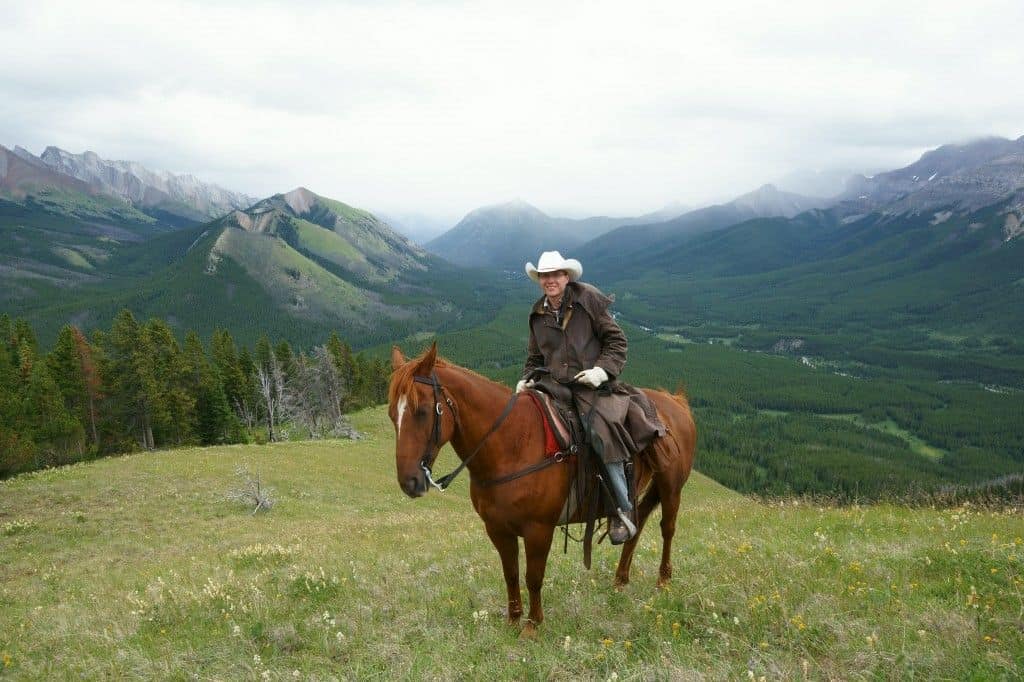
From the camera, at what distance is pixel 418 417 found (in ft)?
17.9

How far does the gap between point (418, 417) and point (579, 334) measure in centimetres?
239

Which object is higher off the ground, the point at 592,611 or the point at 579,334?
the point at 579,334

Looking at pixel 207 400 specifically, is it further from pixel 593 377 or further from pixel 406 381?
pixel 593 377

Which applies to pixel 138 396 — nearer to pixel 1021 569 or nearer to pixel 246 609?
pixel 246 609

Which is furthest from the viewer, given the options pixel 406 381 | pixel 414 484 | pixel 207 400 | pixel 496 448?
pixel 207 400

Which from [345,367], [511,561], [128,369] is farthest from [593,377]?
[345,367]

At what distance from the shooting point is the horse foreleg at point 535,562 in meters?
6.11

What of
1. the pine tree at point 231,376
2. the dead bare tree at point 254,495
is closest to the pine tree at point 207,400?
A: the pine tree at point 231,376

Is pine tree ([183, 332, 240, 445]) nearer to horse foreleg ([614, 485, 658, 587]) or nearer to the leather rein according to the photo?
horse foreleg ([614, 485, 658, 587])

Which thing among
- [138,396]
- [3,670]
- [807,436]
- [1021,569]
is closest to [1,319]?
[138,396]

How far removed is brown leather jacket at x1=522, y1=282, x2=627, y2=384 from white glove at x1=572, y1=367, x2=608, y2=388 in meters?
0.20

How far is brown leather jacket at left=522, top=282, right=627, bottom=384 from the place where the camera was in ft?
21.9

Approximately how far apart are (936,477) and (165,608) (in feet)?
480

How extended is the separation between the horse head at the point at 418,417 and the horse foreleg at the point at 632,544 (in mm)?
3372
